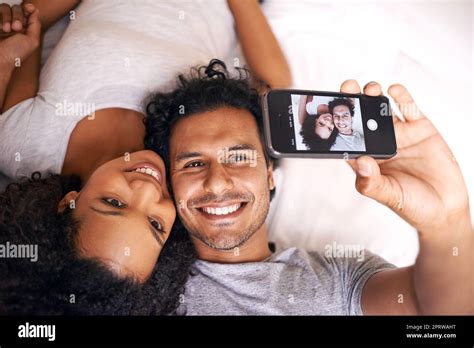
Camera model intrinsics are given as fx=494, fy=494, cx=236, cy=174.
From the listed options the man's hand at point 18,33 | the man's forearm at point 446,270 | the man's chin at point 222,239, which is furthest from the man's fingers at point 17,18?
the man's forearm at point 446,270

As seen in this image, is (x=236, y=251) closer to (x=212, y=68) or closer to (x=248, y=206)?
(x=248, y=206)

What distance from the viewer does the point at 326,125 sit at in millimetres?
726

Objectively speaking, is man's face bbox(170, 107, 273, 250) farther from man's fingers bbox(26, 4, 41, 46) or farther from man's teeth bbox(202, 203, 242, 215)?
man's fingers bbox(26, 4, 41, 46)

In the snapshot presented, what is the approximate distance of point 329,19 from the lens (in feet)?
2.98

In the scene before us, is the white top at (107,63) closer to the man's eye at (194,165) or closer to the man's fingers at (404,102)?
the man's eye at (194,165)

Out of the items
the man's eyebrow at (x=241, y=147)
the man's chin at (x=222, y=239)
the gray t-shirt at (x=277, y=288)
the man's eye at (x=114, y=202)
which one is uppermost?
the man's eyebrow at (x=241, y=147)

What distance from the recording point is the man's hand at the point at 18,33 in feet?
2.62

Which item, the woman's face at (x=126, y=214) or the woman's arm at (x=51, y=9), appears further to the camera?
the woman's arm at (x=51, y=9)

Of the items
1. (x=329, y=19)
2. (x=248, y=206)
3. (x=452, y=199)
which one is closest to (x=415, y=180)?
(x=452, y=199)

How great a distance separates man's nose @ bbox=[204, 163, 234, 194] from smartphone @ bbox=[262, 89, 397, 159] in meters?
0.08

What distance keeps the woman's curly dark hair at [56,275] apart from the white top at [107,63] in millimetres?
68

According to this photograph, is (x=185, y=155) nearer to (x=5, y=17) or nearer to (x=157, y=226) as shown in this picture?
(x=157, y=226)

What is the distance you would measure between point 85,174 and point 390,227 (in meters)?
0.51

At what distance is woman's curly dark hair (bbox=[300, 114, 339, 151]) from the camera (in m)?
0.71
